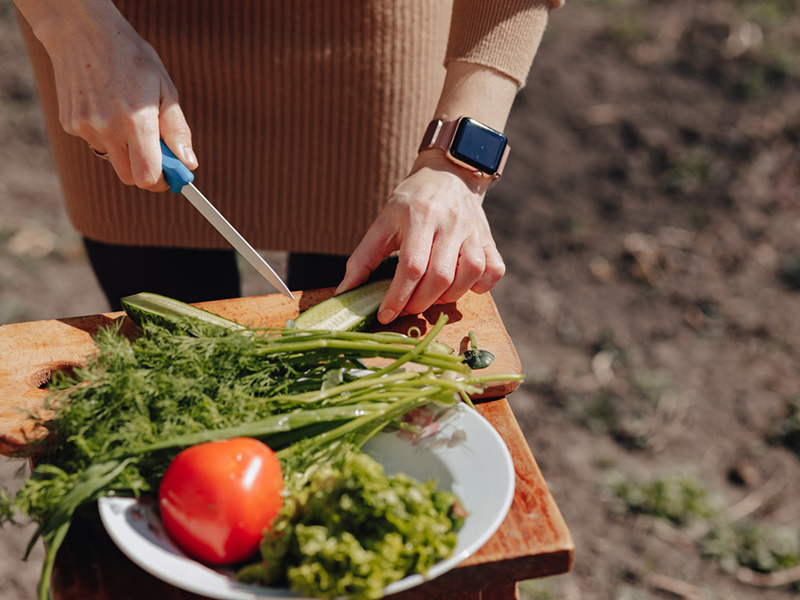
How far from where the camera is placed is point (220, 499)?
3.60 feet

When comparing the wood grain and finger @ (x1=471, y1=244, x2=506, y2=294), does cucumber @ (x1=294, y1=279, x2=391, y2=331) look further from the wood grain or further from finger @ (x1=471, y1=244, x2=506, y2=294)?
the wood grain

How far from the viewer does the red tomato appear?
1.10m

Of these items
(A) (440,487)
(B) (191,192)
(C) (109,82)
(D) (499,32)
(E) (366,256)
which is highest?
(D) (499,32)

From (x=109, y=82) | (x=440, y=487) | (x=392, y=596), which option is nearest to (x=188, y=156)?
(x=109, y=82)

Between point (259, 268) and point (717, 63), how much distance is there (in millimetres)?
4699

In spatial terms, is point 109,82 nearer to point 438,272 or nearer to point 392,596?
point 438,272

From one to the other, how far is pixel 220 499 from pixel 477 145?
1.14 m

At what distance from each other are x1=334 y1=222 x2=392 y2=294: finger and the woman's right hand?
0.50 m

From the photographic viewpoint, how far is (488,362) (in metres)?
1.66

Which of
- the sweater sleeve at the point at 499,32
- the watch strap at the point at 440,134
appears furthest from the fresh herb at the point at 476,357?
the sweater sleeve at the point at 499,32

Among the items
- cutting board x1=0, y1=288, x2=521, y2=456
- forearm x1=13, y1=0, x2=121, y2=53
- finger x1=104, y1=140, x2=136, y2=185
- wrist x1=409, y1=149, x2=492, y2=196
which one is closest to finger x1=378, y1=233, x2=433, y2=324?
cutting board x1=0, y1=288, x2=521, y2=456

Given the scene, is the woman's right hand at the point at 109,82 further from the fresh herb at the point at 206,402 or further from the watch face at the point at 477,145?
the watch face at the point at 477,145

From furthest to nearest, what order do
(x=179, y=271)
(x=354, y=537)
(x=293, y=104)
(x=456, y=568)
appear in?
(x=179, y=271)
(x=293, y=104)
(x=456, y=568)
(x=354, y=537)

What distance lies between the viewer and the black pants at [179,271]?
2166mm
